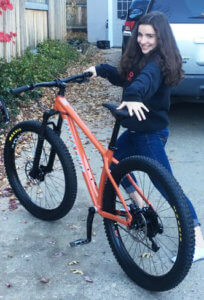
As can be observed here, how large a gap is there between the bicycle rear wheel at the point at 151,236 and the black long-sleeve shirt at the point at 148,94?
0.34 meters

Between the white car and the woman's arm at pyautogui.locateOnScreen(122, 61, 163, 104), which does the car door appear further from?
the woman's arm at pyautogui.locateOnScreen(122, 61, 163, 104)

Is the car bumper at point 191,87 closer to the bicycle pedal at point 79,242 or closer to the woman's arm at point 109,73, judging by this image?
the woman's arm at point 109,73

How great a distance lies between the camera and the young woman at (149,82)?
9.30 ft

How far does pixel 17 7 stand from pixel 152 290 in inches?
283

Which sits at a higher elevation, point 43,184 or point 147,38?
point 147,38

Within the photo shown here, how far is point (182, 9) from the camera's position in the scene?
5.53 m

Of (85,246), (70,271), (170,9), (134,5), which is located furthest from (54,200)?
(134,5)

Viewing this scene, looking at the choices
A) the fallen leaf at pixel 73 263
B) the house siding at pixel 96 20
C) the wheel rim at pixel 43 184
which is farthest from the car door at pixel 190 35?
the house siding at pixel 96 20

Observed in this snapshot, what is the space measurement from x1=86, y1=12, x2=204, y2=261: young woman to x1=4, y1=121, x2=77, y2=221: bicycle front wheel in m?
0.51

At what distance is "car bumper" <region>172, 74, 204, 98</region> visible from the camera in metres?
5.36

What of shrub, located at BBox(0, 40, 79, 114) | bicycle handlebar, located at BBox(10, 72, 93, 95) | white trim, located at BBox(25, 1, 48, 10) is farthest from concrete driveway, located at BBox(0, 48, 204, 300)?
white trim, located at BBox(25, 1, 48, 10)

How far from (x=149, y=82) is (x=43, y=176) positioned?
1362 millimetres

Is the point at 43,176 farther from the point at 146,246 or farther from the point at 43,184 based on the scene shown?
the point at 146,246

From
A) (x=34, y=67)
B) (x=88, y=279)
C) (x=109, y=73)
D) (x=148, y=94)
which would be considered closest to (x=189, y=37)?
(x=109, y=73)
